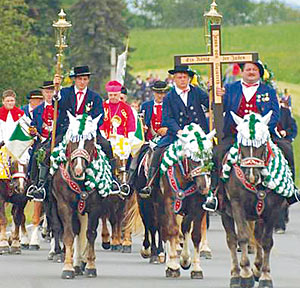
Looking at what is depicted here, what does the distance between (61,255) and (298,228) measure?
8245 mm

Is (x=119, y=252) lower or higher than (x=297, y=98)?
lower

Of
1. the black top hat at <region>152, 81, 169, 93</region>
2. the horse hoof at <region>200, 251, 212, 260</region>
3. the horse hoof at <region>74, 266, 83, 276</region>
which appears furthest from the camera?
the black top hat at <region>152, 81, 169, 93</region>

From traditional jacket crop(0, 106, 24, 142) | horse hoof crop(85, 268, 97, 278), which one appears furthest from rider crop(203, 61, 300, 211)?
traditional jacket crop(0, 106, 24, 142)

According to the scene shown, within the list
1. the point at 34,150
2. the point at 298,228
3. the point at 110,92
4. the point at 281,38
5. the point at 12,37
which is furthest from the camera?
the point at 281,38

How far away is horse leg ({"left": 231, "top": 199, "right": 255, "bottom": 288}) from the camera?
14.6 m

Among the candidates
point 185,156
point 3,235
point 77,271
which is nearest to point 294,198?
point 185,156

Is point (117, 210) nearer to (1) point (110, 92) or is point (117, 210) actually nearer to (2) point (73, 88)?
(1) point (110, 92)

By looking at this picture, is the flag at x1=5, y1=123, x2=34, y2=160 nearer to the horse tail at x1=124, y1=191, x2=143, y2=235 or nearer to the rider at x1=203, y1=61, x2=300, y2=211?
the horse tail at x1=124, y1=191, x2=143, y2=235

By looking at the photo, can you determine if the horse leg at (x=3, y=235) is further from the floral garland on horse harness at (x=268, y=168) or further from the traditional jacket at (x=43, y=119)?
the floral garland on horse harness at (x=268, y=168)

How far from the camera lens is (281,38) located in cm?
11331

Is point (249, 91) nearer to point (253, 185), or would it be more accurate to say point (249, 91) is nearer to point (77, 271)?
point (253, 185)

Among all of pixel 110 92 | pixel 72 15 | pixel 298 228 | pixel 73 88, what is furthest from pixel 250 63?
pixel 72 15

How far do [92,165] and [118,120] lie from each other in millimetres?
5001

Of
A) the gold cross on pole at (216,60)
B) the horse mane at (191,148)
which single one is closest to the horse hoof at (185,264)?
the horse mane at (191,148)
